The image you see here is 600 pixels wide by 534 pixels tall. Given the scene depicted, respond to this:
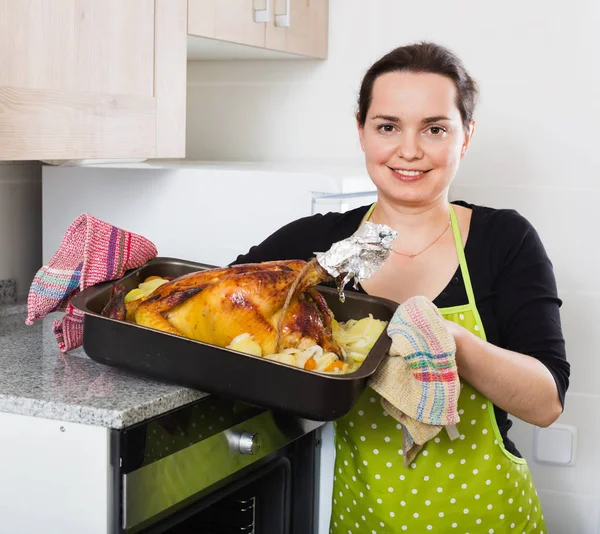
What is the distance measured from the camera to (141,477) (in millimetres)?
1124

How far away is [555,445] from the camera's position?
6.78 feet

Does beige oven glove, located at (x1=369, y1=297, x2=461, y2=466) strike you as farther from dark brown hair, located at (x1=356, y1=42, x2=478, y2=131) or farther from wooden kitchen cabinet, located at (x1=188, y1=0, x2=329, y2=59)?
wooden kitchen cabinet, located at (x1=188, y1=0, x2=329, y2=59)

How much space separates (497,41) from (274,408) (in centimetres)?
128

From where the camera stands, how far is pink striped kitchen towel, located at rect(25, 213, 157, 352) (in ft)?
4.25

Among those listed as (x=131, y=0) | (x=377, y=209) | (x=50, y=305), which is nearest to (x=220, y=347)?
(x=50, y=305)

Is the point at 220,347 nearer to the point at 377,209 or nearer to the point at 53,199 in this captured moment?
the point at 377,209

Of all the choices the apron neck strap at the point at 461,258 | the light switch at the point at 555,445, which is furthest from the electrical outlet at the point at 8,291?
the light switch at the point at 555,445

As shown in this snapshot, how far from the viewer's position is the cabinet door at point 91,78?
1.31m

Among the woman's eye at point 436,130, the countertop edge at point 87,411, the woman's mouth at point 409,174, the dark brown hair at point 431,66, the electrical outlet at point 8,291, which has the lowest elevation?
the countertop edge at point 87,411

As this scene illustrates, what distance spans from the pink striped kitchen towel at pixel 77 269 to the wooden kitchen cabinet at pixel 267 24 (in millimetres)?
548

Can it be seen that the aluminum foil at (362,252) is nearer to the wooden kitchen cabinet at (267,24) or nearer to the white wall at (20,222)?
the wooden kitchen cabinet at (267,24)

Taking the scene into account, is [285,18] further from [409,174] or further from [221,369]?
[221,369]

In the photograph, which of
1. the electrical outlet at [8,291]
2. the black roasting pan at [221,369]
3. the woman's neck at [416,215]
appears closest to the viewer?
the black roasting pan at [221,369]

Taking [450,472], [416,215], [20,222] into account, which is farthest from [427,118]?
[20,222]
